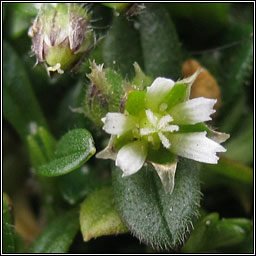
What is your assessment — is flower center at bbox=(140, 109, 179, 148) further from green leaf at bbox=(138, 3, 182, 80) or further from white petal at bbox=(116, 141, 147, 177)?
green leaf at bbox=(138, 3, 182, 80)

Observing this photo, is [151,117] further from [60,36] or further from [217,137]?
[60,36]

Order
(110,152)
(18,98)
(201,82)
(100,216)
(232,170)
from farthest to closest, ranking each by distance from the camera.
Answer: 1. (18,98)
2. (201,82)
3. (232,170)
4. (100,216)
5. (110,152)

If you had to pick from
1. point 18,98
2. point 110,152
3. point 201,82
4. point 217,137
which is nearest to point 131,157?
point 110,152

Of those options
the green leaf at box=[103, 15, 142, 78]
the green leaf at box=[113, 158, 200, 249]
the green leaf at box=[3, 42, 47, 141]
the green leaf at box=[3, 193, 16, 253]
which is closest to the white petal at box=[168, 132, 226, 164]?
the green leaf at box=[113, 158, 200, 249]

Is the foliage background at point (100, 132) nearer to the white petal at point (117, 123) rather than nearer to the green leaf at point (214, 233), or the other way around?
the green leaf at point (214, 233)

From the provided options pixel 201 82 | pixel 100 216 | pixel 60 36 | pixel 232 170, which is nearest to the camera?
pixel 60 36

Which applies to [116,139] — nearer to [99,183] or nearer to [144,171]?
[144,171]
